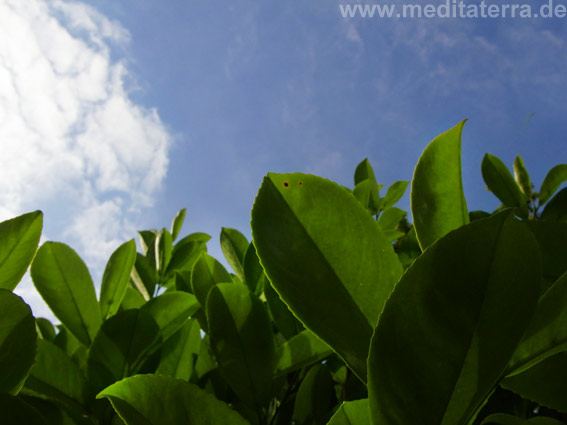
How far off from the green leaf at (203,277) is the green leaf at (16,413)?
432 millimetres

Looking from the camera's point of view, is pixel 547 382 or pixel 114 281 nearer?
pixel 547 382

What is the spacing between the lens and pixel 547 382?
564 millimetres

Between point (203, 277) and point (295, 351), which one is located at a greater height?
point (203, 277)

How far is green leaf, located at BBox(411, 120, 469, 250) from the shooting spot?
583mm

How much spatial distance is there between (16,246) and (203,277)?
34 cm

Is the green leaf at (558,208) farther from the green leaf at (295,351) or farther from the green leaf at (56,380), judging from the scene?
the green leaf at (56,380)

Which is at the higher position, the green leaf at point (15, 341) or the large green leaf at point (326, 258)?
the green leaf at point (15, 341)

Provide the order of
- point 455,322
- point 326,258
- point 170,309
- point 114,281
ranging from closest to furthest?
→ 1. point 455,322
2. point 326,258
3. point 170,309
4. point 114,281

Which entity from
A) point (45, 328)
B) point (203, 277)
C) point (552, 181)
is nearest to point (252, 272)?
point (203, 277)

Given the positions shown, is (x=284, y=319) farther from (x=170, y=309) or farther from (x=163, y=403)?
(x=163, y=403)

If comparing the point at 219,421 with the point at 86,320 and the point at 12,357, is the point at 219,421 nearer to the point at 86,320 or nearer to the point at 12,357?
the point at 12,357

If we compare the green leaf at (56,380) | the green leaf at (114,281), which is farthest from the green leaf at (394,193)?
the green leaf at (56,380)

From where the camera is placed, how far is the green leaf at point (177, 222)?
1902 millimetres

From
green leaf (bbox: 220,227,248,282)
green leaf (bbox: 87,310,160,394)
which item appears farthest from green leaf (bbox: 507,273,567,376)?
green leaf (bbox: 220,227,248,282)
